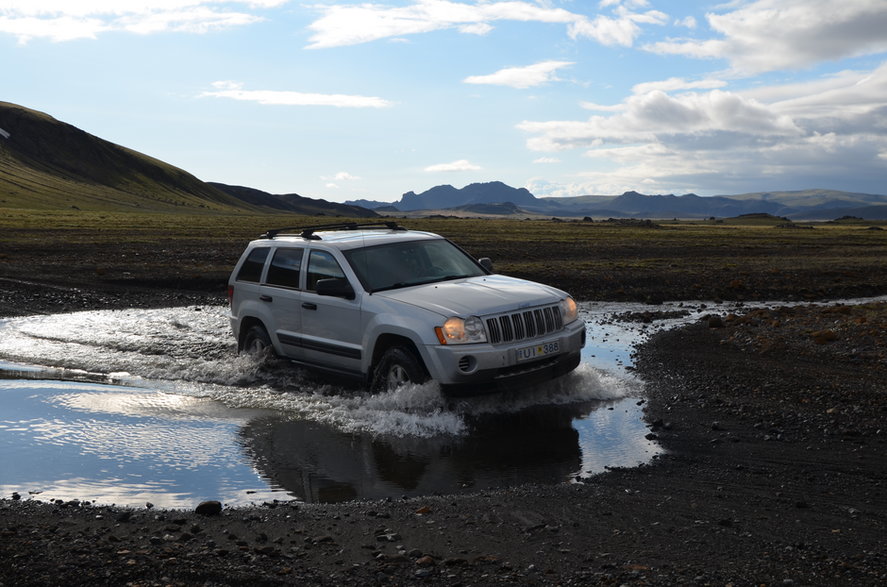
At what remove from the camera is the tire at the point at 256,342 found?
1086cm

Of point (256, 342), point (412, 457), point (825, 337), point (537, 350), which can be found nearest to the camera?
point (412, 457)

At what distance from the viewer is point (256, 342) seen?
11.1 meters

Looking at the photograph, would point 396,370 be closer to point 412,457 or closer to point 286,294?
point 412,457

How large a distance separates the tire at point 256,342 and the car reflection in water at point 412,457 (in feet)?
6.10

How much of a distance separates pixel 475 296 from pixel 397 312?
859mm

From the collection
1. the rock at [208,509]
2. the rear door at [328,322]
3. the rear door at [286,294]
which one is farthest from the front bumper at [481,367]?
the rock at [208,509]

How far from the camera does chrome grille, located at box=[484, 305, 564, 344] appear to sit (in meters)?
8.55

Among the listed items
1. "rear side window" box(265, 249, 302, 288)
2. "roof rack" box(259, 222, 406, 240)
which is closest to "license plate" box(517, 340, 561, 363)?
"roof rack" box(259, 222, 406, 240)

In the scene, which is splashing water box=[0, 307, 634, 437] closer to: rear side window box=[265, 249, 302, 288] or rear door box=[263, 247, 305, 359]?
rear door box=[263, 247, 305, 359]

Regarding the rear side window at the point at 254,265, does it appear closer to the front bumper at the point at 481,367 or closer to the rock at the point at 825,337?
the front bumper at the point at 481,367

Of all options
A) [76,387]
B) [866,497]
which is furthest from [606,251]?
[866,497]

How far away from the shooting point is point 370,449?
7.90m

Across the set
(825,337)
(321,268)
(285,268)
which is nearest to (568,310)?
(321,268)

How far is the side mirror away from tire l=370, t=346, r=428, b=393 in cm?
86
